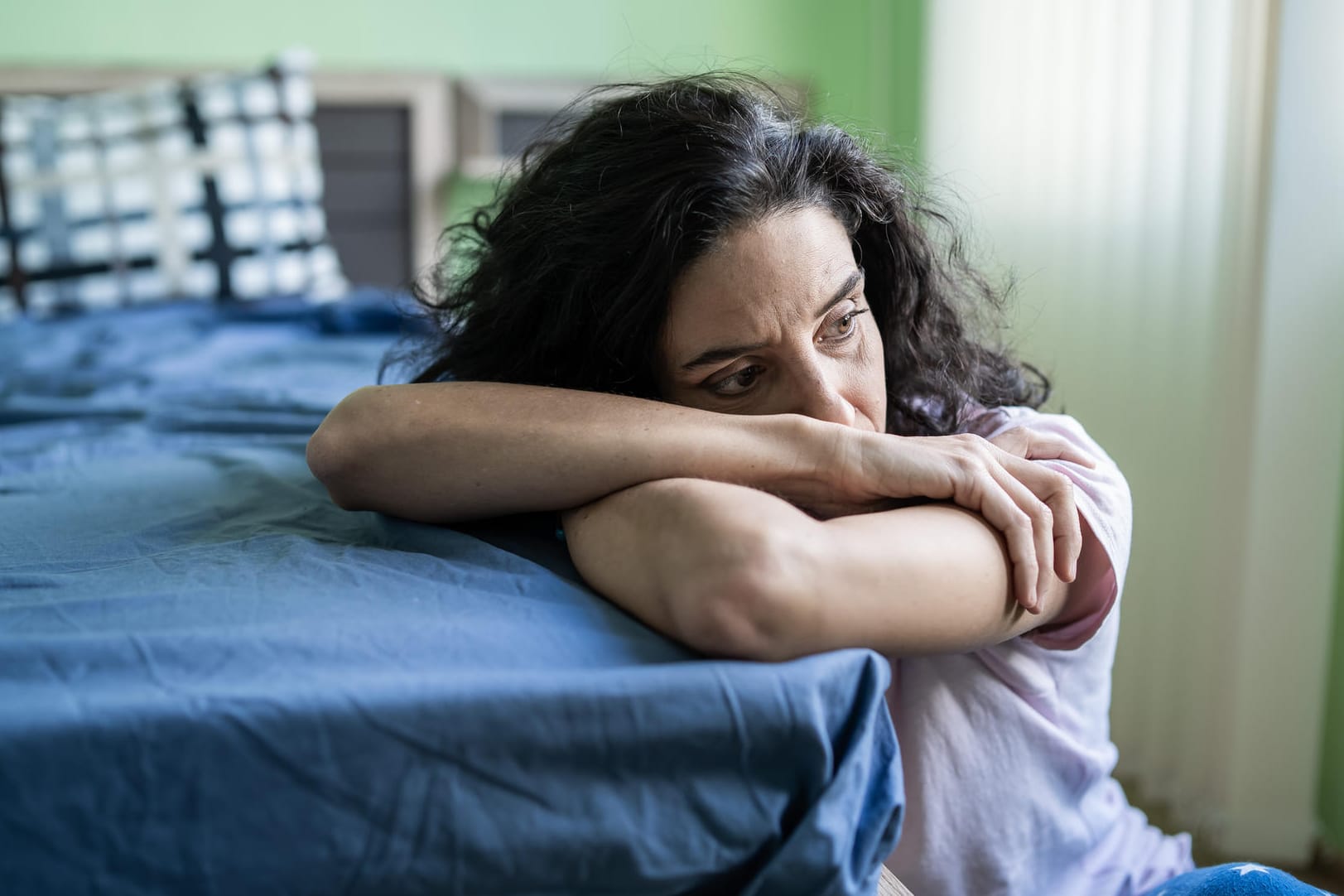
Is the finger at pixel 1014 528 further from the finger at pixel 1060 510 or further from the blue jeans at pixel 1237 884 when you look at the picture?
the blue jeans at pixel 1237 884

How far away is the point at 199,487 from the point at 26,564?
256 millimetres

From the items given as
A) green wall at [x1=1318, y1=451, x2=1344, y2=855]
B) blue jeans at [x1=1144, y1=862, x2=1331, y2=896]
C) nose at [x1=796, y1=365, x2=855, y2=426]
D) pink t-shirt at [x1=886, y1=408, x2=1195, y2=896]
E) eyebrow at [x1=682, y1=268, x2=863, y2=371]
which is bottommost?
green wall at [x1=1318, y1=451, x2=1344, y2=855]

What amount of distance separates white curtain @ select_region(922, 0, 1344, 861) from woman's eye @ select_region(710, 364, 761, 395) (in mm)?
557

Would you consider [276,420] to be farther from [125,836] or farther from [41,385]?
[125,836]

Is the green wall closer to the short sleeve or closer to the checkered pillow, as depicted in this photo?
the short sleeve

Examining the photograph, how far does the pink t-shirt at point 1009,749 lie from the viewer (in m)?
0.77

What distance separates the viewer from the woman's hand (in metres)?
0.69

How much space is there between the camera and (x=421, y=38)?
2.99 metres

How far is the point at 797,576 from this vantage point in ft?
1.97

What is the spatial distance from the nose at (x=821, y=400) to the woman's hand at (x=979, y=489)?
0.09m

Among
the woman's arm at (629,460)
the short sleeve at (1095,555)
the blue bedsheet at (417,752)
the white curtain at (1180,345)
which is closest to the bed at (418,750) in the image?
the blue bedsheet at (417,752)

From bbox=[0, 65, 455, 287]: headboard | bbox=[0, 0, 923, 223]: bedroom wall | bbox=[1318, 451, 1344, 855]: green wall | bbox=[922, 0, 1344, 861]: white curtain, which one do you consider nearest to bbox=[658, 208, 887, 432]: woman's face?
bbox=[922, 0, 1344, 861]: white curtain

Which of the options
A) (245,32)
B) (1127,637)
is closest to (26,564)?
(1127,637)

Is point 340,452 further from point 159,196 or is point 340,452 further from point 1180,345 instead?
point 159,196
